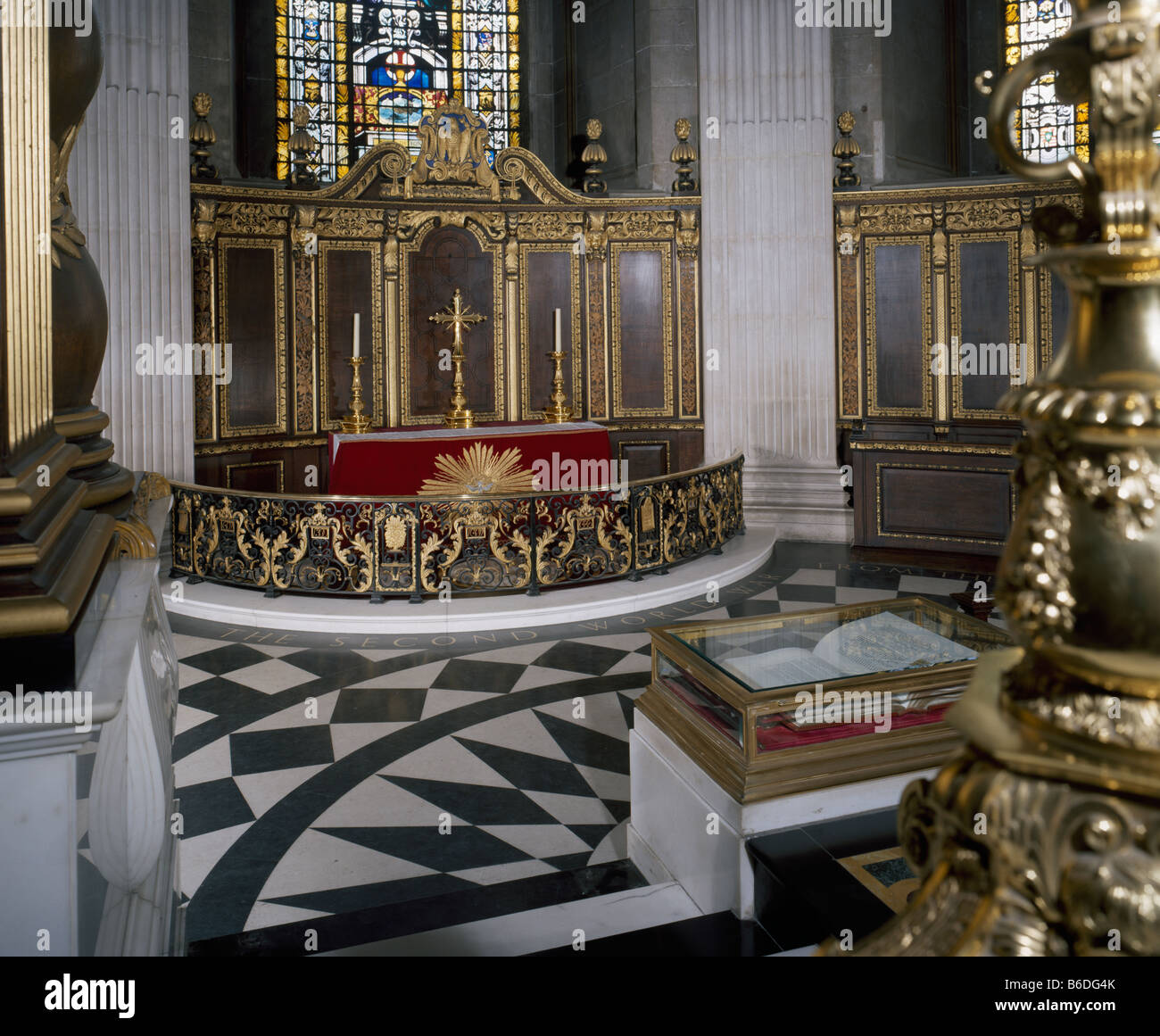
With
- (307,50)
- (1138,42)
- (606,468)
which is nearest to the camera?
(1138,42)

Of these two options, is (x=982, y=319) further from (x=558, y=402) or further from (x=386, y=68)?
(x=386, y=68)

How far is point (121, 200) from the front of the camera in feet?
26.5

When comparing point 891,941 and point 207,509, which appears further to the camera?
point 207,509

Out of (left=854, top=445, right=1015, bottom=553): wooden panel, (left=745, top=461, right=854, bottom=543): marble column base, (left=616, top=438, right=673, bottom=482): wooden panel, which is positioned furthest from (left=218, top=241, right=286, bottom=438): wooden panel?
(left=854, top=445, right=1015, bottom=553): wooden panel

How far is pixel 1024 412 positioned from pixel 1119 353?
6 cm

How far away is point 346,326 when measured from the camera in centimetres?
974

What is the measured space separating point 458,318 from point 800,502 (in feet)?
11.5

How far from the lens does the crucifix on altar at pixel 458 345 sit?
31.6 feet

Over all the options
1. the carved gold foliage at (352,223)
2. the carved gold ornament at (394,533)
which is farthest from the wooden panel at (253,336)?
the carved gold ornament at (394,533)

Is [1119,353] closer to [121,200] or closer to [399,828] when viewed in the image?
[399,828]

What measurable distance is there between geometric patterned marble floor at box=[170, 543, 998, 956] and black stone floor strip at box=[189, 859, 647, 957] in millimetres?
93

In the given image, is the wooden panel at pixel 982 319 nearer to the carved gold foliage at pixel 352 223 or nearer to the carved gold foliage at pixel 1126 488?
the carved gold foliage at pixel 352 223

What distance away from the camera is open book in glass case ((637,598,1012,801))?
8.64 feet

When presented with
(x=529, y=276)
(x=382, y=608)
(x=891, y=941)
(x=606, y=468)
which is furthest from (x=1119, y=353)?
(x=529, y=276)
